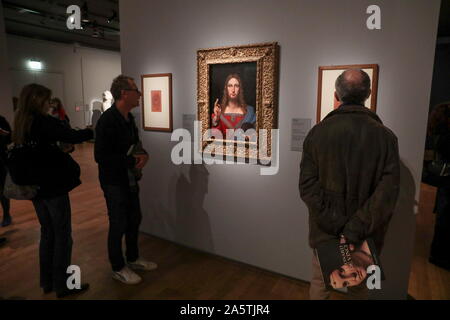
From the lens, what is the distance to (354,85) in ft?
5.59

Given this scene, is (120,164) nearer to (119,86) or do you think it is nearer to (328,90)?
(119,86)

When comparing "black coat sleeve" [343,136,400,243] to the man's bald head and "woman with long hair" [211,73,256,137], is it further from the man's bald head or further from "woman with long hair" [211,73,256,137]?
"woman with long hair" [211,73,256,137]

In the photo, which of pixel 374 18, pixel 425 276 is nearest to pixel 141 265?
pixel 425 276

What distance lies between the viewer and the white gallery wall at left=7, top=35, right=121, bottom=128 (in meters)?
9.80

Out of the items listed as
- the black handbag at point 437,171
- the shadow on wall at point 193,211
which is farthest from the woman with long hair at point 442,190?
the shadow on wall at point 193,211

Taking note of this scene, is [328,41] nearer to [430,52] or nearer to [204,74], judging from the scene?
[430,52]

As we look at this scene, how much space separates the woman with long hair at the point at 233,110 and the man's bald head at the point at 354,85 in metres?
1.18

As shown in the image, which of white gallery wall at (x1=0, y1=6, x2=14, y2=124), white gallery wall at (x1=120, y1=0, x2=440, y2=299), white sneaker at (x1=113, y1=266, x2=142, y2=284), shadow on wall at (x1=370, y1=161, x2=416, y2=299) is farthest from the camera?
white gallery wall at (x1=0, y1=6, x2=14, y2=124)

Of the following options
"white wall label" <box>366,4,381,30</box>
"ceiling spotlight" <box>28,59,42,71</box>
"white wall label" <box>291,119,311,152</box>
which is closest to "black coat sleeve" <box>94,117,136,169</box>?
"white wall label" <box>291,119,311,152</box>

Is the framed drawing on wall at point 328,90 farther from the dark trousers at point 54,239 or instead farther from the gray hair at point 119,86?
the dark trousers at point 54,239

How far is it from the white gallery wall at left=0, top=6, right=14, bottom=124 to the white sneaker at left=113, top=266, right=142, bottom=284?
429 centimetres

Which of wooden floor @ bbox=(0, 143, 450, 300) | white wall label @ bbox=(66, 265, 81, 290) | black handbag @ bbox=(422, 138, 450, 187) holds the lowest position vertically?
wooden floor @ bbox=(0, 143, 450, 300)

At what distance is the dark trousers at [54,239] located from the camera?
2404 millimetres
